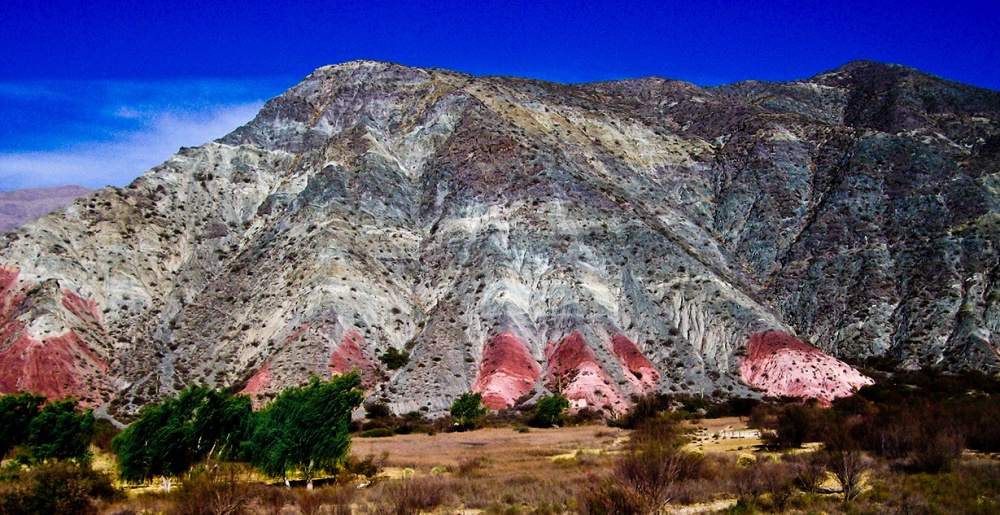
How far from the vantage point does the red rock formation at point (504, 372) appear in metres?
55.7

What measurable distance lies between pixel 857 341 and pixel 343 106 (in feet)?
227

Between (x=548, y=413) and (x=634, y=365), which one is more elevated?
(x=634, y=365)

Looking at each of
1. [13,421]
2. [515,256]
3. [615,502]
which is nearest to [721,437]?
[615,502]

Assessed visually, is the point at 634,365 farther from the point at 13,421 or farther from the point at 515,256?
the point at 13,421

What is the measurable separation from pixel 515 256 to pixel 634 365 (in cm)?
1733

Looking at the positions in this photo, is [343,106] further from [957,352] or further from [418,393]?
[957,352]

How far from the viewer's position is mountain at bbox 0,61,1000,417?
196 feet

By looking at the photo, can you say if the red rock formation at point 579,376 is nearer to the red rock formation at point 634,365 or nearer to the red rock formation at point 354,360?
the red rock formation at point 634,365

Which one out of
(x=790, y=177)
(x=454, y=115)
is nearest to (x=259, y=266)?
(x=454, y=115)

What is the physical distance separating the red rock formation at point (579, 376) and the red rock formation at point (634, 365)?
2625mm

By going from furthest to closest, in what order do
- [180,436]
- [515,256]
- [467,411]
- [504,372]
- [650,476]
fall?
[515,256] < [504,372] < [467,411] < [180,436] < [650,476]

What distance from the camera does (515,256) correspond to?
237 ft

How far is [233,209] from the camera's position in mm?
85625

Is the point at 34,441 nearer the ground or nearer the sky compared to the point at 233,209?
nearer the ground
